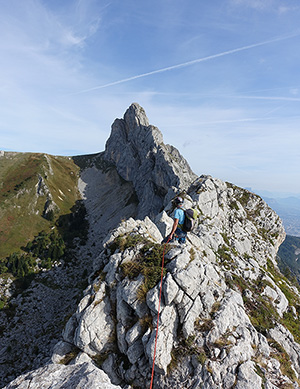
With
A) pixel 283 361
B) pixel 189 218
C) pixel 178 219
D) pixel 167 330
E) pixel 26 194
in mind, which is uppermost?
pixel 189 218

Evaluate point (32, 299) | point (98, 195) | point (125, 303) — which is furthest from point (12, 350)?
point (98, 195)

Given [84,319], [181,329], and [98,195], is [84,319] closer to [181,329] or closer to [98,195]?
[181,329]

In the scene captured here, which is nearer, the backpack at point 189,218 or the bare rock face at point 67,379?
the bare rock face at point 67,379

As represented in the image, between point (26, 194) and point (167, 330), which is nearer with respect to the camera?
point (167, 330)

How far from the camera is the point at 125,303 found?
15.1 metres

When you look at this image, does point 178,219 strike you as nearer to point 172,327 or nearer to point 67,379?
point 172,327

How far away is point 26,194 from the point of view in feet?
304

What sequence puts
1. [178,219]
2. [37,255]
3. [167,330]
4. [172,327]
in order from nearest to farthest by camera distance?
[167,330] → [172,327] → [178,219] → [37,255]

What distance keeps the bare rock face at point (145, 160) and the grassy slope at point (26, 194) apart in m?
35.6

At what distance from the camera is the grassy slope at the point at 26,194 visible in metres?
76.7

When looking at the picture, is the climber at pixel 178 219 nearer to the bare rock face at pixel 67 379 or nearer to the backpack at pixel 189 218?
the backpack at pixel 189 218

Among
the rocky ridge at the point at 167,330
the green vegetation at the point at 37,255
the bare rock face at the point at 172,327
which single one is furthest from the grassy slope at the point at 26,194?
the bare rock face at the point at 172,327

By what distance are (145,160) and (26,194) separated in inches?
2356

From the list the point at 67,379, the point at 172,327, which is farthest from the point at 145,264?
the point at 67,379
